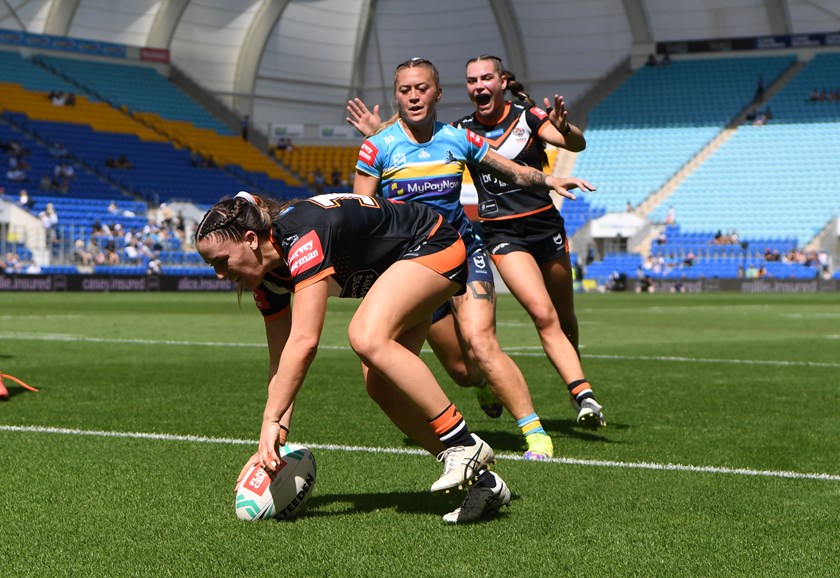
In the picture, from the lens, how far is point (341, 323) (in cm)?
2139

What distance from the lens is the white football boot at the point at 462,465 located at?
186 inches

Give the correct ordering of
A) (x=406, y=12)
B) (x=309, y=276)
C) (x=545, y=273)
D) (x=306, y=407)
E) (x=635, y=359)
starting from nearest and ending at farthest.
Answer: (x=309, y=276), (x=545, y=273), (x=306, y=407), (x=635, y=359), (x=406, y=12)

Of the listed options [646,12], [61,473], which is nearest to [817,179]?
[646,12]

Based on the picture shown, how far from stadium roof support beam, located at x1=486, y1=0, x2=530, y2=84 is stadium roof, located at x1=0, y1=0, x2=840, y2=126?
0.18 feet

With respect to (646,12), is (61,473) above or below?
below

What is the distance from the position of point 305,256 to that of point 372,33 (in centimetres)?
6018

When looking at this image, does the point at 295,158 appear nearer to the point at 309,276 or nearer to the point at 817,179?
the point at 817,179

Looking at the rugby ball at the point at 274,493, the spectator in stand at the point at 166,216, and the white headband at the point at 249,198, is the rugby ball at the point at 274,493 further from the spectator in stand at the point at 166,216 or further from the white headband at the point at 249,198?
the spectator in stand at the point at 166,216

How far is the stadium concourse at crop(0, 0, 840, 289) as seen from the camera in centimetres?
4684

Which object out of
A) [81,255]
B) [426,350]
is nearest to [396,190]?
[426,350]

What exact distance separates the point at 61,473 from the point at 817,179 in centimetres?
4930

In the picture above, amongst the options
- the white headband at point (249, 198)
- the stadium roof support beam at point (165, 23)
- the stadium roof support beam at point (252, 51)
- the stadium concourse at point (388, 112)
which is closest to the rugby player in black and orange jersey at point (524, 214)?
the white headband at point (249, 198)

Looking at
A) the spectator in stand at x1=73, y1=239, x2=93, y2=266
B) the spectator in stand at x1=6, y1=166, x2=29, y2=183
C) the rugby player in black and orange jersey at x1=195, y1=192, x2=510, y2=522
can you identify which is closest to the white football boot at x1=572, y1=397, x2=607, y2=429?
the rugby player in black and orange jersey at x1=195, y1=192, x2=510, y2=522

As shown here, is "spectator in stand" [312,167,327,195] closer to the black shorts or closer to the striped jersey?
the black shorts
